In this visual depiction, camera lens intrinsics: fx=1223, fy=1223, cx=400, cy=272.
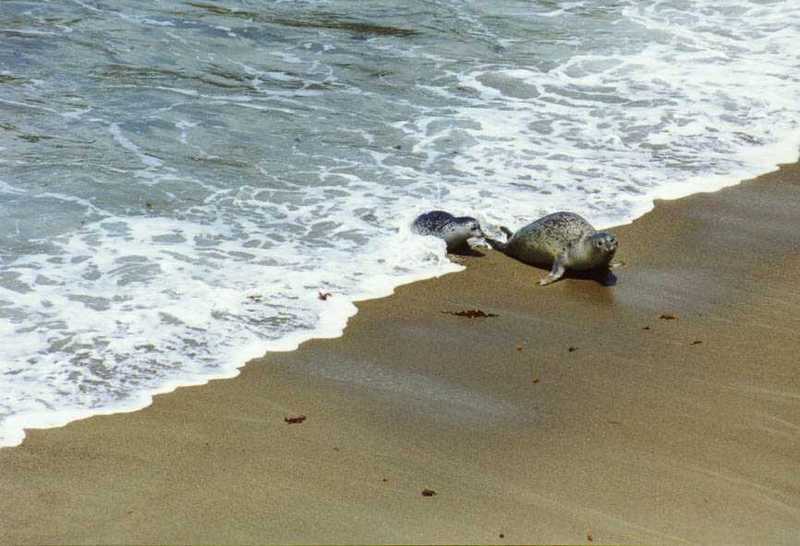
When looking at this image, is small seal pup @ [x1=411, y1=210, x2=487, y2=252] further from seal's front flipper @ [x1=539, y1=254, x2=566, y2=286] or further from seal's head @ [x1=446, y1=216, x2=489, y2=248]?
seal's front flipper @ [x1=539, y1=254, x2=566, y2=286]

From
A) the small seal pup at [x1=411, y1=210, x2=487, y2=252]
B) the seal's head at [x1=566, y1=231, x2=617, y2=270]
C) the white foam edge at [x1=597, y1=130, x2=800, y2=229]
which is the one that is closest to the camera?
the seal's head at [x1=566, y1=231, x2=617, y2=270]

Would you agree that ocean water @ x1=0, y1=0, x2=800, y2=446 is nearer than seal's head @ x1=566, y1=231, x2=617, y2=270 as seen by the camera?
Yes

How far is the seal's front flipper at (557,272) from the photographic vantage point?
777 cm

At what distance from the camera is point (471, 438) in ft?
17.3

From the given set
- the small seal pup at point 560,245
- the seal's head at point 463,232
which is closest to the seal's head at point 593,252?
the small seal pup at point 560,245

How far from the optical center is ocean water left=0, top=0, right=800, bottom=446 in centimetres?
659

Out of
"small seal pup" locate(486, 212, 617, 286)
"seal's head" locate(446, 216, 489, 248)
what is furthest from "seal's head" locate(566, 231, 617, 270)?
"seal's head" locate(446, 216, 489, 248)

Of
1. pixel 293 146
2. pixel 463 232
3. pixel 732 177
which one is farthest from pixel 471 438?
pixel 293 146

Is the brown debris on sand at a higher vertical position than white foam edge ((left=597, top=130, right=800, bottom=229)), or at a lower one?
lower

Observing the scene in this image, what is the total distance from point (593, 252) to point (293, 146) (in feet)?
12.0

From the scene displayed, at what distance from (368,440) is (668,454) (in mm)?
1274

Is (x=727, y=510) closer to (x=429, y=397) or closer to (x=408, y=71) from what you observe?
(x=429, y=397)

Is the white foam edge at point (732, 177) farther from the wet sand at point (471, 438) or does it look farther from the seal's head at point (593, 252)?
the wet sand at point (471, 438)

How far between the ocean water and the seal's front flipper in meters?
0.59
